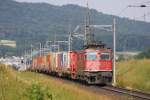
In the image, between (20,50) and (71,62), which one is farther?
(20,50)

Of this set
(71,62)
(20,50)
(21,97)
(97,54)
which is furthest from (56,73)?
(20,50)

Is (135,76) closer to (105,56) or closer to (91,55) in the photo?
(105,56)

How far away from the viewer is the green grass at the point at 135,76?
4253 cm

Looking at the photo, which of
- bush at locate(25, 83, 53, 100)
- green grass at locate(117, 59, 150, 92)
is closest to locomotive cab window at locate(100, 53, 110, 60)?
green grass at locate(117, 59, 150, 92)

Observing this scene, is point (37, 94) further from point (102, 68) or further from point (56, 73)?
point (56, 73)

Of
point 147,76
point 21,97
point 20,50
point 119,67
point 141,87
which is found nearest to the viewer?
point 21,97

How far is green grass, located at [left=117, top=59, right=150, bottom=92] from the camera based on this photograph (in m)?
42.5

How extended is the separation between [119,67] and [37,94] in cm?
4120

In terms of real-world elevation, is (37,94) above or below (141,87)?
above

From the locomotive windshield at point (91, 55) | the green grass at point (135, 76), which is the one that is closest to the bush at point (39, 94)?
the green grass at point (135, 76)

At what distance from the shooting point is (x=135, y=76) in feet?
156

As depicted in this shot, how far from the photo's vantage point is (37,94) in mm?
18266

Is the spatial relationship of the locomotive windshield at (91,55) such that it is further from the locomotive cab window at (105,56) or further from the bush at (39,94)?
the bush at (39,94)

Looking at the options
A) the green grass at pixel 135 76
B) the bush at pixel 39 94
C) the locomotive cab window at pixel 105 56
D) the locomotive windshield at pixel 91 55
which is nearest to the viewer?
the bush at pixel 39 94
